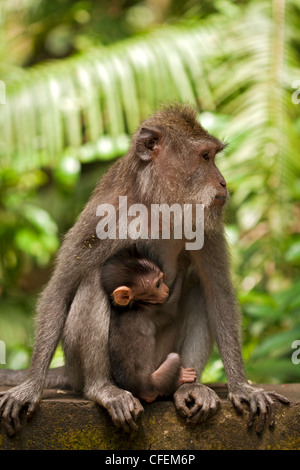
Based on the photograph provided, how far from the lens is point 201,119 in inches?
332

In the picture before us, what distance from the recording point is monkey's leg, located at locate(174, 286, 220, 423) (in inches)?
177

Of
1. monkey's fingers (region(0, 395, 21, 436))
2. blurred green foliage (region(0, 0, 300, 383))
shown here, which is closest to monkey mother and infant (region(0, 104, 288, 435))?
monkey's fingers (region(0, 395, 21, 436))

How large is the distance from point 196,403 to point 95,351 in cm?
73

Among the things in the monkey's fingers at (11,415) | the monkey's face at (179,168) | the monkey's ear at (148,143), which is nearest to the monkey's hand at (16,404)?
the monkey's fingers at (11,415)

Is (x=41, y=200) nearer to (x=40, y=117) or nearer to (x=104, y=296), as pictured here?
(x=40, y=117)

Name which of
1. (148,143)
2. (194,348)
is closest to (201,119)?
(148,143)

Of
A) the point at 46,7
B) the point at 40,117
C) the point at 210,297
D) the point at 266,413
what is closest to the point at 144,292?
the point at 210,297

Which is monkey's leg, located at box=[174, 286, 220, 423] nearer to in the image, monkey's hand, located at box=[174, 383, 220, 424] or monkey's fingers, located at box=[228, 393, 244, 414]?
monkey's hand, located at box=[174, 383, 220, 424]

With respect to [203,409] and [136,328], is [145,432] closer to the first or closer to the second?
[203,409]

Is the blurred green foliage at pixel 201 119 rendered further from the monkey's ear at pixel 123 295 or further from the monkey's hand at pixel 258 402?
the monkey's ear at pixel 123 295

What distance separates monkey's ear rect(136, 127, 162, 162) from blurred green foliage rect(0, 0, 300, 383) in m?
3.24

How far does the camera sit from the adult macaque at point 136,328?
14.7 feet

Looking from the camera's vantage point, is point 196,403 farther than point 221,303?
No
